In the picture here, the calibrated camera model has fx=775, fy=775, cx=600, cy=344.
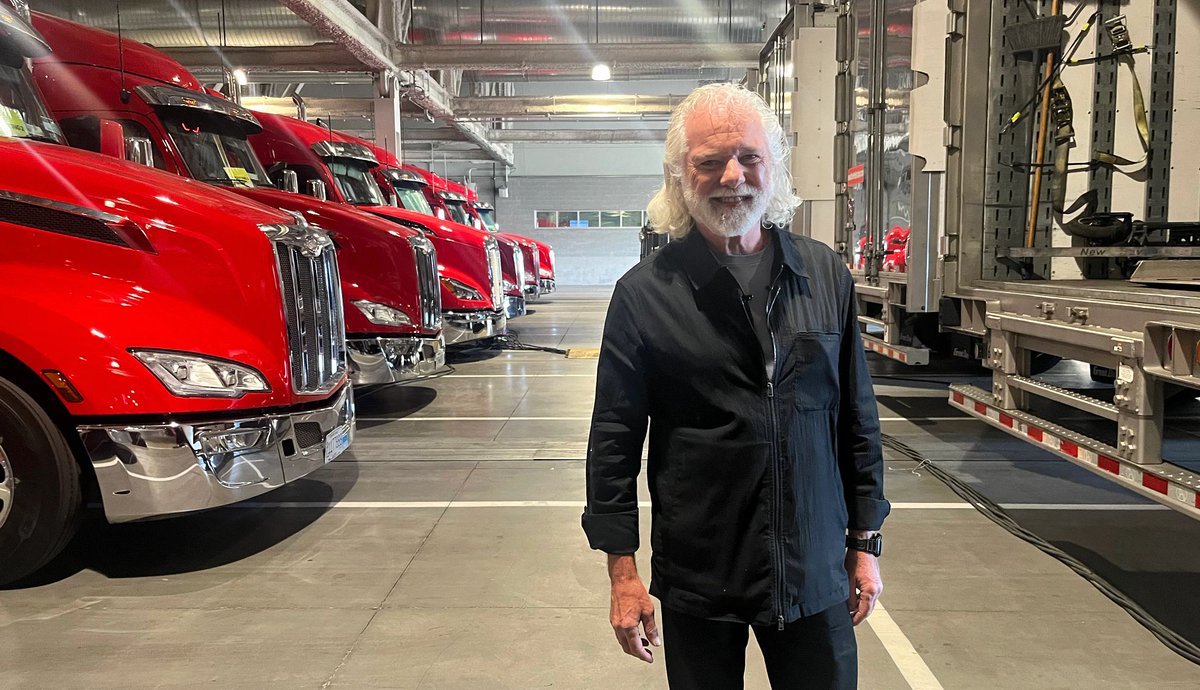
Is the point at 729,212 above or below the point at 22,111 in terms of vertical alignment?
below

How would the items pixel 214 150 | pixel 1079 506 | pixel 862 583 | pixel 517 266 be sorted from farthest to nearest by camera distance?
pixel 517 266, pixel 214 150, pixel 1079 506, pixel 862 583

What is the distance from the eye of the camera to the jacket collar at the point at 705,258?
1682mm

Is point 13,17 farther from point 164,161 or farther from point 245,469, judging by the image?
point 245,469

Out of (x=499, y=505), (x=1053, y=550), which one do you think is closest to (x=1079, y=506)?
(x=1053, y=550)

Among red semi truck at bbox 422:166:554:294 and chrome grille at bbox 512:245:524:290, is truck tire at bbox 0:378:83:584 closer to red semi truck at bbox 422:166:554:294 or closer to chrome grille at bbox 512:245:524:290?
chrome grille at bbox 512:245:524:290

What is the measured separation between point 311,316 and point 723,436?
3275mm

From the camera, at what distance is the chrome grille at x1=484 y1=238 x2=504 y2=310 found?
976 cm

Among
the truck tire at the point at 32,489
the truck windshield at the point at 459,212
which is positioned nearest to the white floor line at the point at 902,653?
the truck tire at the point at 32,489

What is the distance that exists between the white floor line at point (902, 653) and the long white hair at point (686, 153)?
1937 mm

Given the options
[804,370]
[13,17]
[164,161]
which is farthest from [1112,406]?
[164,161]

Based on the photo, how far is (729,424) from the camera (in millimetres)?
1655

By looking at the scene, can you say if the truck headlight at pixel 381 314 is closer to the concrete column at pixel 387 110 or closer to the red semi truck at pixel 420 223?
the red semi truck at pixel 420 223

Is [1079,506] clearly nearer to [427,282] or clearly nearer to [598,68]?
[427,282]

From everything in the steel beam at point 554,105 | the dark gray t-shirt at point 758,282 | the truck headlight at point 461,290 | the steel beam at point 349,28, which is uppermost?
the steel beam at point 554,105
